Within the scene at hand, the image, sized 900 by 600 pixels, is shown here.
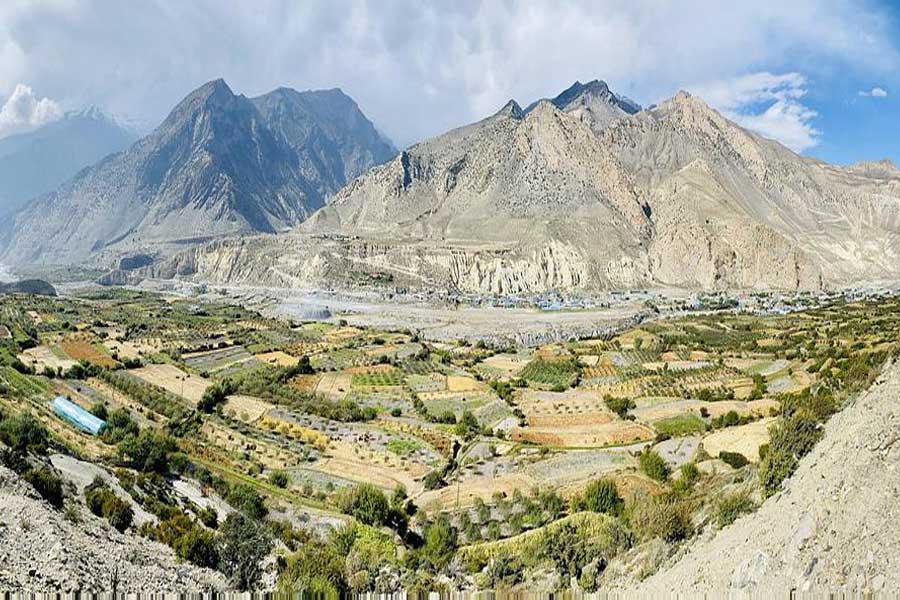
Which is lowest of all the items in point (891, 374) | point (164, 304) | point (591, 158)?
point (891, 374)

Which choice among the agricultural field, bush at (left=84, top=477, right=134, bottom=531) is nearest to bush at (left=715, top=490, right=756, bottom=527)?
the agricultural field

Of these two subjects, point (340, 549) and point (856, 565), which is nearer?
point (856, 565)

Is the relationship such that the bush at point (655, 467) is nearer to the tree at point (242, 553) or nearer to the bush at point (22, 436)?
the tree at point (242, 553)

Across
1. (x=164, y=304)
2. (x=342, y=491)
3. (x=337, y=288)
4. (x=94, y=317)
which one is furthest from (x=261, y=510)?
(x=337, y=288)

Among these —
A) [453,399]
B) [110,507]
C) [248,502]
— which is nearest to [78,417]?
[248,502]

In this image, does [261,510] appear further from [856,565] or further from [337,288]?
[337,288]

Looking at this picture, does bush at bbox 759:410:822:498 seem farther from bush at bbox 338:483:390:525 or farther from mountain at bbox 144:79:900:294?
mountain at bbox 144:79:900:294

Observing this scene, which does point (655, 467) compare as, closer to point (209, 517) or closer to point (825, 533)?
point (825, 533)
